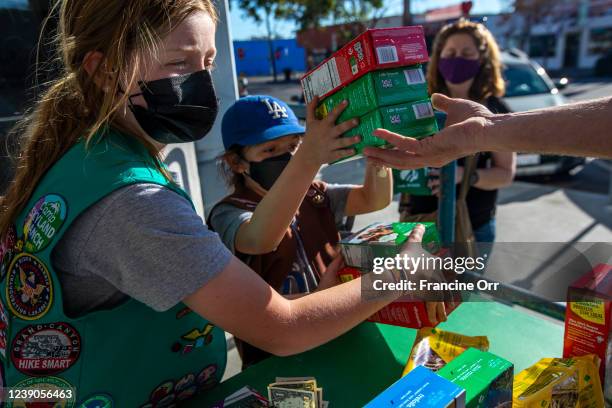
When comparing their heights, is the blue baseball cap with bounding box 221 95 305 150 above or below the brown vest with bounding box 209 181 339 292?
above

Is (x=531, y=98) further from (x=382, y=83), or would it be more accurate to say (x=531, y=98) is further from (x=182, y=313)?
(x=182, y=313)

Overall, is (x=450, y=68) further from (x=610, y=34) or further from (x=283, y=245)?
(x=610, y=34)

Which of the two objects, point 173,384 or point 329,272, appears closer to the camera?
point 173,384

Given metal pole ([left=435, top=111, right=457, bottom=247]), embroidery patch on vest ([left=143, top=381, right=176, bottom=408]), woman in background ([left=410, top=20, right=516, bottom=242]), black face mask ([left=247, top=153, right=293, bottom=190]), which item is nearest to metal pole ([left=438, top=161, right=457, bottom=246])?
metal pole ([left=435, top=111, right=457, bottom=247])

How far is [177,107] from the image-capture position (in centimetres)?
113

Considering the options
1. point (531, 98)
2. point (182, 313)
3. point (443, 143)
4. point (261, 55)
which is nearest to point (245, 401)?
point (182, 313)

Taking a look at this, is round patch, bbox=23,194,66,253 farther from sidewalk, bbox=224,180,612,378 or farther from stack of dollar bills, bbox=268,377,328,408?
sidewalk, bbox=224,180,612,378

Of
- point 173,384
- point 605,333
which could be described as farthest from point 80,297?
point 605,333

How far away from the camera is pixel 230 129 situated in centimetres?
168

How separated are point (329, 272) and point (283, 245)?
8.7 inches

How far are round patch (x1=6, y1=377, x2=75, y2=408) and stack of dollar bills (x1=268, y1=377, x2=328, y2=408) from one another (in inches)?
17.0

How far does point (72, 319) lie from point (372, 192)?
Result: 46.6 inches

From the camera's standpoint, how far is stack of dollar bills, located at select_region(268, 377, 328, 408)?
1.00 metres

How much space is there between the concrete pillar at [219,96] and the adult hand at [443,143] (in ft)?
5.40
